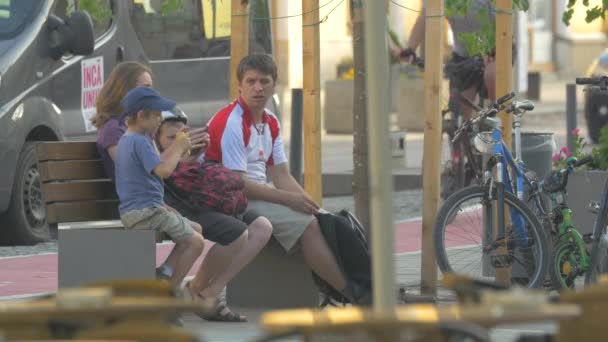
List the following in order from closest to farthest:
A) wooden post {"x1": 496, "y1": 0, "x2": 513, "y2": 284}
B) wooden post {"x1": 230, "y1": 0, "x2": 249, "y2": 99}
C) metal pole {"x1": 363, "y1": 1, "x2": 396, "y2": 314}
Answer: metal pole {"x1": 363, "y1": 1, "x2": 396, "y2": 314} < wooden post {"x1": 496, "y1": 0, "x2": 513, "y2": 284} < wooden post {"x1": 230, "y1": 0, "x2": 249, "y2": 99}

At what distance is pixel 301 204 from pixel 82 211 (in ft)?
3.53

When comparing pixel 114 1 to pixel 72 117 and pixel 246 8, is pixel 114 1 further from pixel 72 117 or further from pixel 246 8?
pixel 246 8

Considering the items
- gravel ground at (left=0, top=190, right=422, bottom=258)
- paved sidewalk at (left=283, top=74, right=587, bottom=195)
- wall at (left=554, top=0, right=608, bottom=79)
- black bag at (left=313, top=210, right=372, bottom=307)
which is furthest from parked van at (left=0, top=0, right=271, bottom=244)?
wall at (left=554, top=0, right=608, bottom=79)

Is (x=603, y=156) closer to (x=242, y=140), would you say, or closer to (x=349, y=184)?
(x=242, y=140)

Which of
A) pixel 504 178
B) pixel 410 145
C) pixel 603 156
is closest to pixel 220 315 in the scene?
pixel 504 178

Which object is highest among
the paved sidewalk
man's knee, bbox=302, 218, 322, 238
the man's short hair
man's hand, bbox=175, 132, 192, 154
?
the man's short hair

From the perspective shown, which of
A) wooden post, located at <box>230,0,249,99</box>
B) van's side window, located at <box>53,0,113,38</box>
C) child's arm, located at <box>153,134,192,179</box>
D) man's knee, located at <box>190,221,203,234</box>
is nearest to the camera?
child's arm, located at <box>153,134,192,179</box>

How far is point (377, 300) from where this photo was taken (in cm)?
527

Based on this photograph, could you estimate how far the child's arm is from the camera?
832 centimetres

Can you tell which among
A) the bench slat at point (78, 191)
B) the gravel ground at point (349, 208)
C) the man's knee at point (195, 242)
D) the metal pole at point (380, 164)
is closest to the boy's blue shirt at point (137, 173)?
the man's knee at point (195, 242)

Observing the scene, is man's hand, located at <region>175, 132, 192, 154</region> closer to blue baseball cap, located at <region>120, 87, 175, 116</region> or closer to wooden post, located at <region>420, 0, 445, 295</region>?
blue baseball cap, located at <region>120, 87, 175, 116</region>

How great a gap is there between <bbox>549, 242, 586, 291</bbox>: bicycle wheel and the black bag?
1.15m

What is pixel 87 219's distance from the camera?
8812 millimetres

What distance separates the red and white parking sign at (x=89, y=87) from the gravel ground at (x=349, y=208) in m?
1.14
